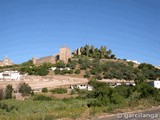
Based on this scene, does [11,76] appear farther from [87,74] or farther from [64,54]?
[64,54]

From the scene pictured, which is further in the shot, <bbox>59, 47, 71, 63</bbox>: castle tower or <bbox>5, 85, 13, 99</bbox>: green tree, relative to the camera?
<bbox>59, 47, 71, 63</bbox>: castle tower

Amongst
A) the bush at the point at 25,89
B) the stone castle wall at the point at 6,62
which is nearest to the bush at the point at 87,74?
the bush at the point at 25,89

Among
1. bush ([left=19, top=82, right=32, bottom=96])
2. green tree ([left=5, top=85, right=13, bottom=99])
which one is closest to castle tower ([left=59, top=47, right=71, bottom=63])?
bush ([left=19, top=82, right=32, bottom=96])

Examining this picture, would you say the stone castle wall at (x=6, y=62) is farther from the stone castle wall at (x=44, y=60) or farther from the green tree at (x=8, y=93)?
the green tree at (x=8, y=93)

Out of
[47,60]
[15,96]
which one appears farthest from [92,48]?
[15,96]

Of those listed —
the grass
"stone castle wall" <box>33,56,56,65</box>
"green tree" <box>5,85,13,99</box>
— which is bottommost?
the grass

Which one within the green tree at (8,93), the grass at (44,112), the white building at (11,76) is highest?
the white building at (11,76)

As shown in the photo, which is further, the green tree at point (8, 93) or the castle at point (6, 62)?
the castle at point (6, 62)

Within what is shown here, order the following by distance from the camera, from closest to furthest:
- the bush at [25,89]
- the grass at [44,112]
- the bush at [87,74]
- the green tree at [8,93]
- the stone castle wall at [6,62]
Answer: the grass at [44,112]
the green tree at [8,93]
the bush at [25,89]
the bush at [87,74]
the stone castle wall at [6,62]

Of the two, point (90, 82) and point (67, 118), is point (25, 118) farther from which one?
point (90, 82)

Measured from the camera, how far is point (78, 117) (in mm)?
14703

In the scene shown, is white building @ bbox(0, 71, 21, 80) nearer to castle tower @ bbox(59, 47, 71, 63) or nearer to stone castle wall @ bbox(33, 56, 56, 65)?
castle tower @ bbox(59, 47, 71, 63)

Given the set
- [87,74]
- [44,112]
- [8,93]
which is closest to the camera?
[44,112]

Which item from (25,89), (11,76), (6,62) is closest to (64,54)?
(6,62)
